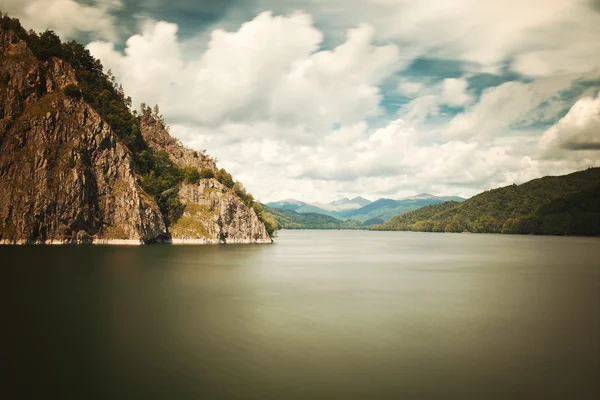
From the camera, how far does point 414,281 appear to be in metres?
52.2

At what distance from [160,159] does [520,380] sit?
142044mm

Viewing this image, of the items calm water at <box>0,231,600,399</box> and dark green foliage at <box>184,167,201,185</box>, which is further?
dark green foliage at <box>184,167,201,185</box>

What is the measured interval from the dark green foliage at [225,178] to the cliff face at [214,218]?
5351 millimetres

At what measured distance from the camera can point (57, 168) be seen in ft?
344

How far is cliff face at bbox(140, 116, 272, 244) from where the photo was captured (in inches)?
5094

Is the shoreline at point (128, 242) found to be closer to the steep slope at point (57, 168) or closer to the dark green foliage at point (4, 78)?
the steep slope at point (57, 168)

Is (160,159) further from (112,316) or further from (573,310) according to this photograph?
(573,310)

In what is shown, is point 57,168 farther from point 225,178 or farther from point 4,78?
point 225,178

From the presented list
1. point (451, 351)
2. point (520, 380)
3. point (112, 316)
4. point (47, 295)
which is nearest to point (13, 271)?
point (47, 295)

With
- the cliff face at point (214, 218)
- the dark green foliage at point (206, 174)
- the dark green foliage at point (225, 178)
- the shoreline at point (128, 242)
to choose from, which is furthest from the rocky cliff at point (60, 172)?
the dark green foliage at point (225, 178)

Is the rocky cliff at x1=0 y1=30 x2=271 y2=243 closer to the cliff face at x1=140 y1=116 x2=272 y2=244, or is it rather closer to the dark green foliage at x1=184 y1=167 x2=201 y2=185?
the cliff face at x1=140 y1=116 x2=272 y2=244

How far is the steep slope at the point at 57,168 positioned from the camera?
9869 cm

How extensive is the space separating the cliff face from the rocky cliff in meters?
0.65

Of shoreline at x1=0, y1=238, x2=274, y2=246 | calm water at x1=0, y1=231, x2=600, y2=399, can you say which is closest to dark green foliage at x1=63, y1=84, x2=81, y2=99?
shoreline at x1=0, y1=238, x2=274, y2=246
